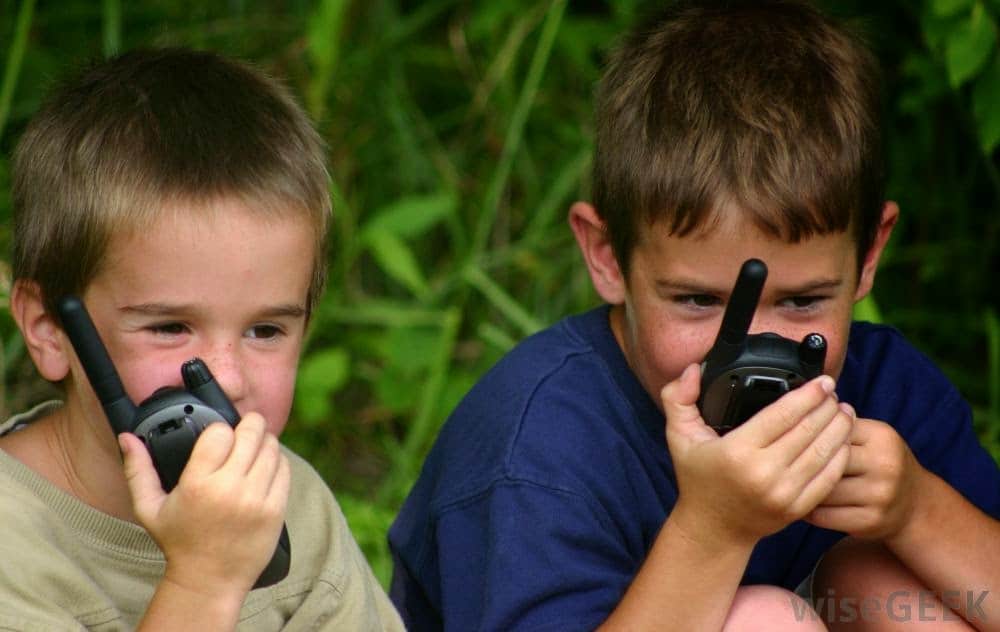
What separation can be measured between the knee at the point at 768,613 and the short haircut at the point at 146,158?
0.74 metres

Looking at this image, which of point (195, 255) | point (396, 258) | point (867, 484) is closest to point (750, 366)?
point (867, 484)

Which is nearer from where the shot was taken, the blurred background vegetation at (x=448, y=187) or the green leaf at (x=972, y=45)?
the green leaf at (x=972, y=45)

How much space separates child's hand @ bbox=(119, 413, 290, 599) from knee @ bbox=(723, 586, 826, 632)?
27.3 inches

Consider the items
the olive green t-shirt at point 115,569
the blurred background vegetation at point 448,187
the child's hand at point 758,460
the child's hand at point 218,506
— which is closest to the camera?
the child's hand at point 218,506

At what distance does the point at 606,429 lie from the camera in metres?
2.30

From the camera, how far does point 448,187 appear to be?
385 centimetres

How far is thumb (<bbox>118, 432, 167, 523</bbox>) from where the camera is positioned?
1818mm

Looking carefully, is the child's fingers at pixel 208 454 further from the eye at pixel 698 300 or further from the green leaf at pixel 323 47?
the green leaf at pixel 323 47

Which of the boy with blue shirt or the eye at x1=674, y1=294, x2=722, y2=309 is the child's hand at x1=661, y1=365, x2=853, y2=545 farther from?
the eye at x1=674, y1=294, x2=722, y2=309

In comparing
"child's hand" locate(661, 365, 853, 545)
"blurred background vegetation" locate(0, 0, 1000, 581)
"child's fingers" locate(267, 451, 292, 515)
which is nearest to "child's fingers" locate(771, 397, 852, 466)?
"child's hand" locate(661, 365, 853, 545)

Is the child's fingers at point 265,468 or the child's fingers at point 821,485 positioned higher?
the child's fingers at point 265,468

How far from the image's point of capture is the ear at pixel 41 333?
2078 millimetres

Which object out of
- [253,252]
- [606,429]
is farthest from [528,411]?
[253,252]

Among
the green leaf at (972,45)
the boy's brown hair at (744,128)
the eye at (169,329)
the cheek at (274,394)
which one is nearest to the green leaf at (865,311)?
the green leaf at (972,45)
